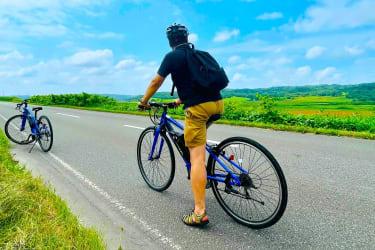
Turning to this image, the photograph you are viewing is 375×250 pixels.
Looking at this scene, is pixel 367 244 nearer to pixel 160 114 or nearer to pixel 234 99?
pixel 160 114

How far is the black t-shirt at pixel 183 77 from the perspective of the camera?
2600 mm

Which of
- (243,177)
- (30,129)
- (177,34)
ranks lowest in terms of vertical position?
(243,177)

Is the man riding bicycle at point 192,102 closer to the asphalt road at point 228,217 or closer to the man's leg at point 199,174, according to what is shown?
the man's leg at point 199,174

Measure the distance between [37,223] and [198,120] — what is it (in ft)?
6.57

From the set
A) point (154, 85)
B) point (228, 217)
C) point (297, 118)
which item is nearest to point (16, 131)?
point (154, 85)

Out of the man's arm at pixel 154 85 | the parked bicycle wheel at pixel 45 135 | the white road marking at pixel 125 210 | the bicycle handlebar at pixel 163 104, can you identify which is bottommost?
the white road marking at pixel 125 210

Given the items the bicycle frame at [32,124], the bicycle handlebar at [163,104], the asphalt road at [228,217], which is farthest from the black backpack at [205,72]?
the bicycle frame at [32,124]

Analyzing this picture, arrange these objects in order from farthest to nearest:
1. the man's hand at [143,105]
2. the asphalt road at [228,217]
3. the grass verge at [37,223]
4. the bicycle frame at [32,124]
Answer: the bicycle frame at [32,124]
the man's hand at [143,105]
the asphalt road at [228,217]
the grass verge at [37,223]

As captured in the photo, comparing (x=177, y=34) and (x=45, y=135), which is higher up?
(x=177, y=34)

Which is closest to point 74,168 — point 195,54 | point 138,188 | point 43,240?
point 138,188

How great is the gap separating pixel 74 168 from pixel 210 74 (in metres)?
3.80

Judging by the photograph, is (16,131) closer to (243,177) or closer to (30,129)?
(30,129)

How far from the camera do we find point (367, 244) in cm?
240

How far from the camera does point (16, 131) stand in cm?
720
